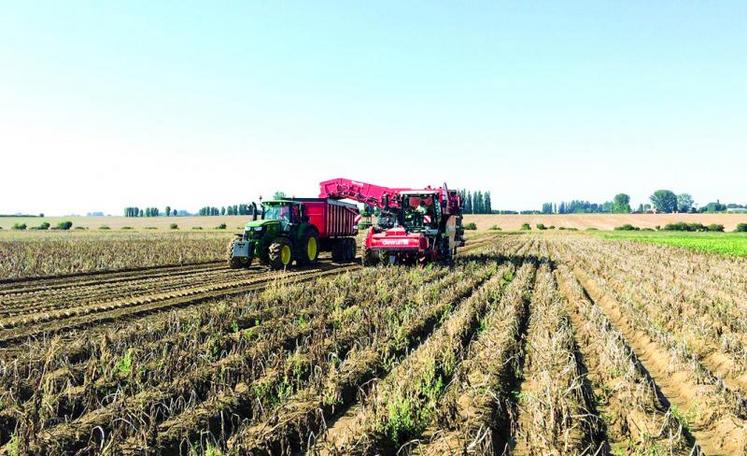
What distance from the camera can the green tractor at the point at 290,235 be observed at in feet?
56.6

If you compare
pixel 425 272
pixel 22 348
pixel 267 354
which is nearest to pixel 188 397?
pixel 267 354

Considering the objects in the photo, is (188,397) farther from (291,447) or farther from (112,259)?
(112,259)

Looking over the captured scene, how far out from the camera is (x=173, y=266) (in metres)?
20.1

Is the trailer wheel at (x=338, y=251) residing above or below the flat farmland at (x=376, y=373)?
above

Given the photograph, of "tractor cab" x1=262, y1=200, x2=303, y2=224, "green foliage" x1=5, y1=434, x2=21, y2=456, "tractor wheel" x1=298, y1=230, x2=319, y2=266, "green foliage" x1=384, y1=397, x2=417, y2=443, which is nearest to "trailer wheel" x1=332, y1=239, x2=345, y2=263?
"tractor wheel" x1=298, y1=230, x2=319, y2=266

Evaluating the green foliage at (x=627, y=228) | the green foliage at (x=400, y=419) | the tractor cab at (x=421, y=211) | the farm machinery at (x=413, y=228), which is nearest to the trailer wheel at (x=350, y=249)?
the farm machinery at (x=413, y=228)

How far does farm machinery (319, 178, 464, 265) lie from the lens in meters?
17.3

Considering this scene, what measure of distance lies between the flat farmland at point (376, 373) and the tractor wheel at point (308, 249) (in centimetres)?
636

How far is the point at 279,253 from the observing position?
17.1 metres

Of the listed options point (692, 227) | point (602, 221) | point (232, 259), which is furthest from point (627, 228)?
point (232, 259)

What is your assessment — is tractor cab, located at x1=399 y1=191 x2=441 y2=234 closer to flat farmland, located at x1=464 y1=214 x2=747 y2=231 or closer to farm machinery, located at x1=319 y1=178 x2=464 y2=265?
farm machinery, located at x1=319 y1=178 x2=464 y2=265

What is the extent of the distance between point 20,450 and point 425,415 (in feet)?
10.6

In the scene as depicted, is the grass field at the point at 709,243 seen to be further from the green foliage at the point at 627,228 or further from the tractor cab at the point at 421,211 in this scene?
the green foliage at the point at 627,228

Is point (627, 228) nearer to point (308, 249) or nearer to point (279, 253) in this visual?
point (308, 249)
